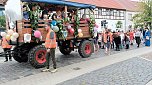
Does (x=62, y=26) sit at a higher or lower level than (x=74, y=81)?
higher

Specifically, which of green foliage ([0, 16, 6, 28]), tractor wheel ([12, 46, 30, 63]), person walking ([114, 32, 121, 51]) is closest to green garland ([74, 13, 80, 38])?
tractor wheel ([12, 46, 30, 63])

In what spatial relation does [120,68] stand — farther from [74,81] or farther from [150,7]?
[150,7]

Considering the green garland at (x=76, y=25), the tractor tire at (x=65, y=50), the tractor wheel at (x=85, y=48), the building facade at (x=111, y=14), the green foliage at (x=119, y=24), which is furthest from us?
the green foliage at (x=119, y=24)

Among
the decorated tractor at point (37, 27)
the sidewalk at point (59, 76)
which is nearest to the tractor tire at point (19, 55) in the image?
the decorated tractor at point (37, 27)

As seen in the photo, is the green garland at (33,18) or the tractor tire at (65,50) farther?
the tractor tire at (65,50)

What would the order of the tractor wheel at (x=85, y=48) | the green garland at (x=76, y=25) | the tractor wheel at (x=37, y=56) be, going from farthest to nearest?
the tractor wheel at (x=85, y=48)
the green garland at (x=76, y=25)
the tractor wheel at (x=37, y=56)

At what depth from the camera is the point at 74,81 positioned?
805 cm

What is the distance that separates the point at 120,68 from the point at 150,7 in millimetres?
33656

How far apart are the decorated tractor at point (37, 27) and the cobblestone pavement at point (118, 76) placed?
259 centimetres

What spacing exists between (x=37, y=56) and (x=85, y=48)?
11.7 ft

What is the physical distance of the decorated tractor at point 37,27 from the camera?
10219 mm

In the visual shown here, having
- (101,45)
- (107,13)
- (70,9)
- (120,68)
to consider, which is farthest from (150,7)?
(120,68)

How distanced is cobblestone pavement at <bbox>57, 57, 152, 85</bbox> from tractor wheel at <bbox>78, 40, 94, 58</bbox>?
2.78m

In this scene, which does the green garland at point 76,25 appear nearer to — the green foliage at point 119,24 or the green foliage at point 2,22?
the green foliage at point 2,22
